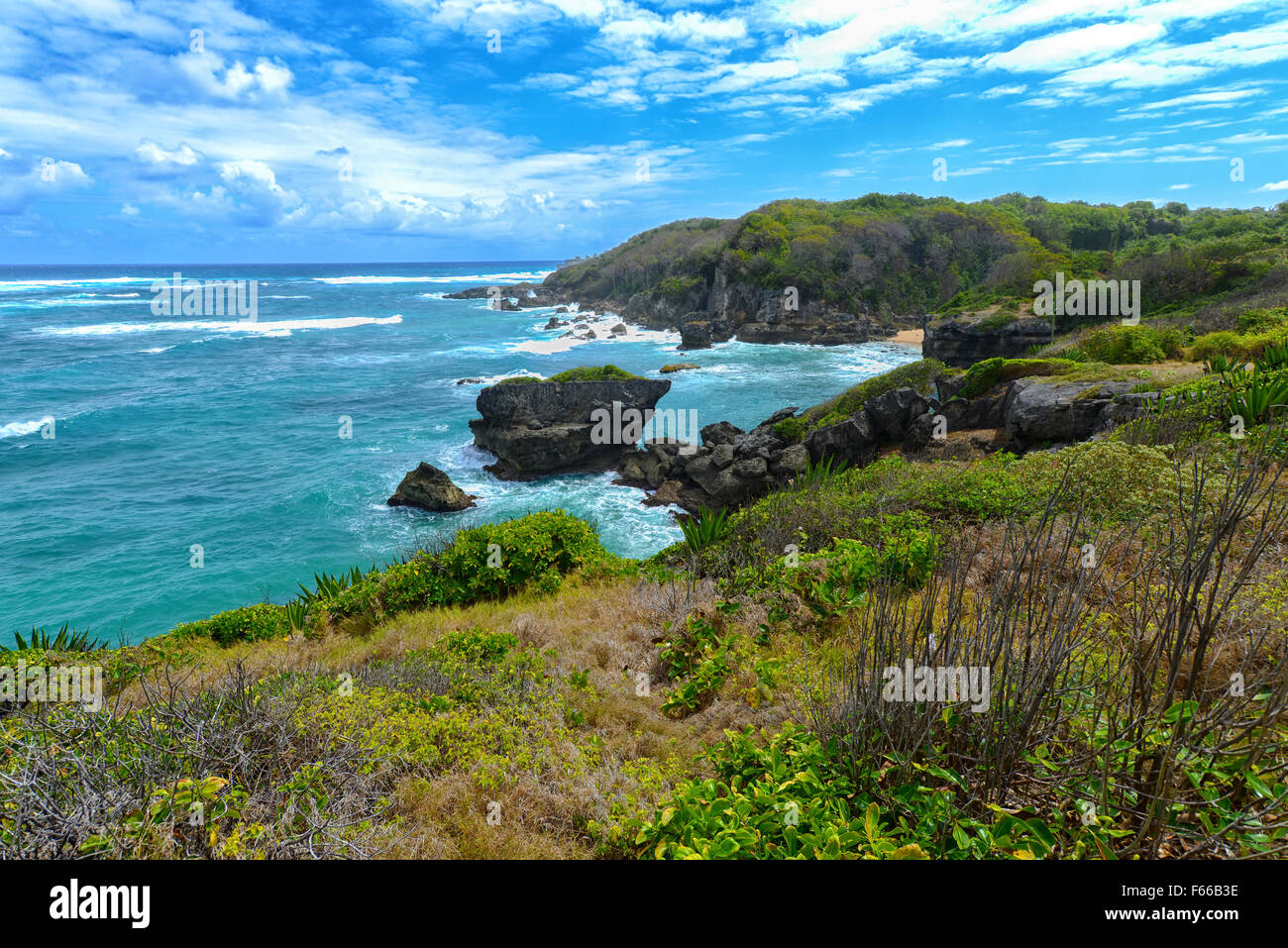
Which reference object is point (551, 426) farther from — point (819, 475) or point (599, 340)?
point (599, 340)

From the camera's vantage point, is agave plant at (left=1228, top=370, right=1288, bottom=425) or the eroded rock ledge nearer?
agave plant at (left=1228, top=370, right=1288, bottom=425)

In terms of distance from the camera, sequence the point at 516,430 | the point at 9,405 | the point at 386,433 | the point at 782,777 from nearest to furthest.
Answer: the point at 782,777 → the point at 516,430 → the point at 386,433 → the point at 9,405

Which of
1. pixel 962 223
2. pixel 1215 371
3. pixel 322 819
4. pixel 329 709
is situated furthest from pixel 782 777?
pixel 962 223

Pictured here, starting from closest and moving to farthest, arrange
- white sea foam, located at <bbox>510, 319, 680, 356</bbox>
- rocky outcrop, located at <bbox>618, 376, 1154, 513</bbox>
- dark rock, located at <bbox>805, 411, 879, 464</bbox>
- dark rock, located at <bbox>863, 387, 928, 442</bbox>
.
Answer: rocky outcrop, located at <bbox>618, 376, 1154, 513</bbox>
dark rock, located at <bbox>805, 411, 879, 464</bbox>
dark rock, located at <bbox>863, 387, 928, 442</bbox>
white sea foam, located at <bbox>510, 319, 680, 356</bbox>

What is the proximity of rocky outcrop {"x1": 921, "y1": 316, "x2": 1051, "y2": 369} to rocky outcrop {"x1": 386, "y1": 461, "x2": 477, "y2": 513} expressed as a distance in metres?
26.4

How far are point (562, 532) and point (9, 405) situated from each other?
44700mm

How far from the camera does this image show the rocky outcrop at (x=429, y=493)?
22.8m

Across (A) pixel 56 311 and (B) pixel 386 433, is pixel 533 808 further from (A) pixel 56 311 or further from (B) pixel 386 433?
(A) pixel 56 311

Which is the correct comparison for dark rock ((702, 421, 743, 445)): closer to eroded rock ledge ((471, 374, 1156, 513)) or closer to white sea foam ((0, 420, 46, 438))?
eroded rock ledge ((471, 374, 1156, 513))

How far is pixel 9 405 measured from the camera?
36812mm

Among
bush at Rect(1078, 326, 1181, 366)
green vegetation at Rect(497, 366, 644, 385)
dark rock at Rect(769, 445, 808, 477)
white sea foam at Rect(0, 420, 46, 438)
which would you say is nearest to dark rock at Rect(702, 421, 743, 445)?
dark rock at Rect(769, 445, 808, 477)

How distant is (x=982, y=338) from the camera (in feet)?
110

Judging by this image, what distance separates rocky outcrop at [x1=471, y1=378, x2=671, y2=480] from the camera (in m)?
26.9

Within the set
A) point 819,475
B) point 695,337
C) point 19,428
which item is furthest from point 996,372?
point 19,428
